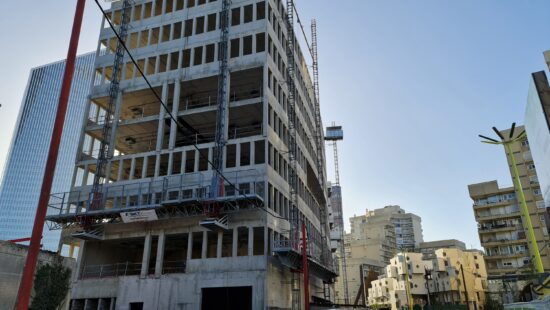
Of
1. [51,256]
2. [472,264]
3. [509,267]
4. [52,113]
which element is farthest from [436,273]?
[52,113]

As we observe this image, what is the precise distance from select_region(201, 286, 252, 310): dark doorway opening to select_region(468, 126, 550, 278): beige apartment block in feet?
200

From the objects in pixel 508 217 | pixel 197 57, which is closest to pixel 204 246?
pixel 197 57

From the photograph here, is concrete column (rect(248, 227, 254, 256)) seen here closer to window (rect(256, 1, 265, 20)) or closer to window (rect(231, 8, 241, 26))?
window (rect(256, 1, 265, 20))

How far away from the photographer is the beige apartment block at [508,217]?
75312 millimetres

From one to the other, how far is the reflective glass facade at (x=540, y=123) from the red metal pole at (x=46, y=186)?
16028 millimetres

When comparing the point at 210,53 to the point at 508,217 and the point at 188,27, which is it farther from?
the point at 508,217

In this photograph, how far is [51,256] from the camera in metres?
22.6

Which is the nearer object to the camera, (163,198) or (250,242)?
(250,242)

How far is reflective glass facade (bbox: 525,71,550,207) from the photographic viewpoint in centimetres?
1551

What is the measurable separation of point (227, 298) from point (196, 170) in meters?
12.8

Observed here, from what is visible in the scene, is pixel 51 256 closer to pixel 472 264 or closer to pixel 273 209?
pixel 273 209

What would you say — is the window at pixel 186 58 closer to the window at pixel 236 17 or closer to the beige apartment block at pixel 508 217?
the window at pixel 236 17

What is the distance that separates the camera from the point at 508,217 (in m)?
82.4

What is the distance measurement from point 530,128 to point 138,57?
43620 mm
